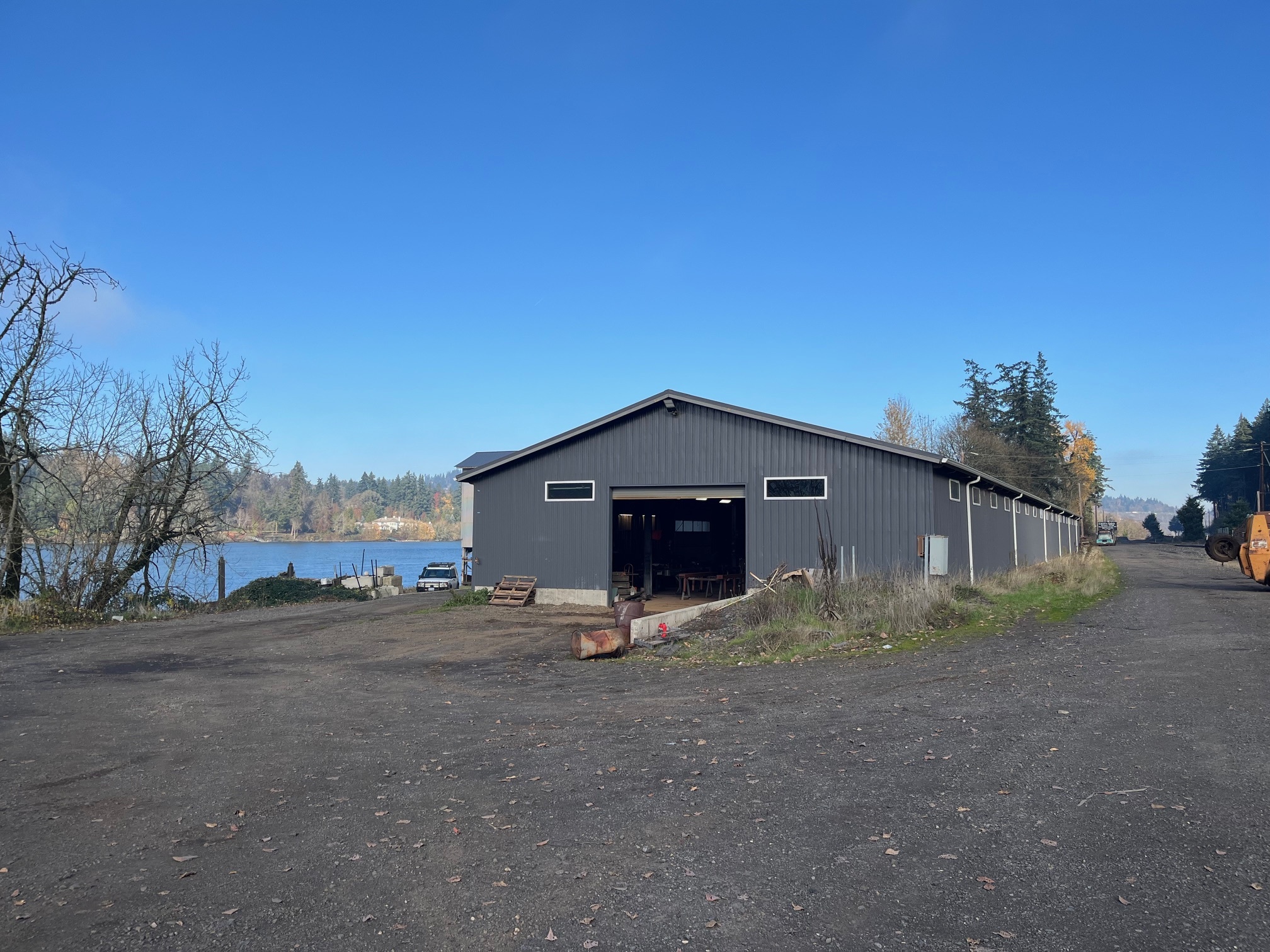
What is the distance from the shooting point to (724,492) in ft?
63.6

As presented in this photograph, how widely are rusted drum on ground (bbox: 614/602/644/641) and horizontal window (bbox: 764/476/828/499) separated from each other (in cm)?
587

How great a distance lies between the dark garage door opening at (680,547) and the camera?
940 inches

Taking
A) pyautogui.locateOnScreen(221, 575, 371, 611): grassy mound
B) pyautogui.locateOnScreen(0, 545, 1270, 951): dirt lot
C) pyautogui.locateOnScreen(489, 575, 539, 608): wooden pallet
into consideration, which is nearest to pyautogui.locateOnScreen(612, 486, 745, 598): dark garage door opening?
pyautogui.locateOnScreen(489, 575, 539, 608): wooden pallet

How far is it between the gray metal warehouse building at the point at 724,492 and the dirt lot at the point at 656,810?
7694mm

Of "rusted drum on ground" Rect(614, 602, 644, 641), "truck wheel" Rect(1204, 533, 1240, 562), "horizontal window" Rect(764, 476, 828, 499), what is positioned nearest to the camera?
"rusted drum on ground" Rect(614, 602, 644, 641)

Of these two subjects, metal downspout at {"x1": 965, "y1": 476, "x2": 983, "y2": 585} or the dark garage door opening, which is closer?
metal downspout at {"x1": 965, "y1": 476, "x2": 983, "y2": 585}

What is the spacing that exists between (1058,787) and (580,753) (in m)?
Result: 3.45

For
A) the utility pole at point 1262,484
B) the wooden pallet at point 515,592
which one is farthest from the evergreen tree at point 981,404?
the wooden pallet at point 515,592

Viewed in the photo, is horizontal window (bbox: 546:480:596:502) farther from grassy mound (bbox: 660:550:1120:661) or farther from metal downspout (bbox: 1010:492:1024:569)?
metal downspout (bbox: 1010:492:1024:569)

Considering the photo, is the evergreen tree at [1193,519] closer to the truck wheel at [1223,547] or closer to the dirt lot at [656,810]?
the truck wheel at [1223,547]

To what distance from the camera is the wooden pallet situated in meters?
19.8

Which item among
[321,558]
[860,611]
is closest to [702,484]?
[860,611]

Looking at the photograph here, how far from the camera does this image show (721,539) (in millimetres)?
27453

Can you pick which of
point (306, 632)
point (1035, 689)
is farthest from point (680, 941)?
point (306, 632)
